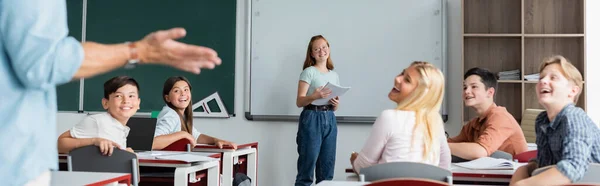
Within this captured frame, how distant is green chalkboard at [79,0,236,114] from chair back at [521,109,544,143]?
253 centimetres

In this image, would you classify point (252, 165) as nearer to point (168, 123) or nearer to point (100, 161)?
point (168, 123)

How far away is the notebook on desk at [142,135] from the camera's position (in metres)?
3.67

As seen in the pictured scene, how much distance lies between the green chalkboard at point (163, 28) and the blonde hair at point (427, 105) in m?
3.65

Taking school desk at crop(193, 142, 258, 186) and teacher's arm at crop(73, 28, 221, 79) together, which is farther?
school desk at crop(193, 142, 258, 186)

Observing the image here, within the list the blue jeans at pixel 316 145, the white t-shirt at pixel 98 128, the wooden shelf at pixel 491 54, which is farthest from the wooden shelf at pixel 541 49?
the white t-shirt at pixel 98 128

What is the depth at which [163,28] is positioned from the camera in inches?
246

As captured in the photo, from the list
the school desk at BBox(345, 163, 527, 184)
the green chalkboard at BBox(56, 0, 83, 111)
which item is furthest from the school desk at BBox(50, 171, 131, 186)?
the green chalkboard at BBox(56, 0, 83, 111)

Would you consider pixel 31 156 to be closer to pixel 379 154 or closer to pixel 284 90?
pixel 379 154

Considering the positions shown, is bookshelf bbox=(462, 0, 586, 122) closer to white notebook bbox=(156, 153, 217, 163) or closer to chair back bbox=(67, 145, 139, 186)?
white notebook bbox=(156, 153, 217, 163)

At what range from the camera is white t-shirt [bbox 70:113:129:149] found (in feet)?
10.9

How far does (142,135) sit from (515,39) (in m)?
3.19

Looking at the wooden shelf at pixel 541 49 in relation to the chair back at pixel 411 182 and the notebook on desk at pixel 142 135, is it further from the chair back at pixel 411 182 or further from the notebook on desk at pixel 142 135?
the chair back at pixel 411 182

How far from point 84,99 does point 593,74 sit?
4527 millimetres

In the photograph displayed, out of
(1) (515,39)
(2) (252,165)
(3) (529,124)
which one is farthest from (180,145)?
(1) (515,39)
